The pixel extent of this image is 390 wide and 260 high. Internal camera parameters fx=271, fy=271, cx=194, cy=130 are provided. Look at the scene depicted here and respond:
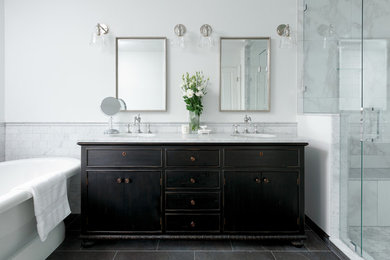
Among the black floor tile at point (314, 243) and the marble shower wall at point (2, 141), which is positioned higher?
the marble shower wall at point (2, 141)

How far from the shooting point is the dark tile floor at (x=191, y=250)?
81.8 inches

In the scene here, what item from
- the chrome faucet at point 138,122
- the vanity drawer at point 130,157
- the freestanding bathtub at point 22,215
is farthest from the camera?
the chrome faucet at point 138,122

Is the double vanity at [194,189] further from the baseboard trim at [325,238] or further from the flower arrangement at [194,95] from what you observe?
the flower arrangement at [194,95]

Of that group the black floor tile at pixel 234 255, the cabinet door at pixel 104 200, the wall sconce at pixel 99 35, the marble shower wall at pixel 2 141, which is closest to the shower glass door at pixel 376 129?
the black floor tile at pixel 234 255

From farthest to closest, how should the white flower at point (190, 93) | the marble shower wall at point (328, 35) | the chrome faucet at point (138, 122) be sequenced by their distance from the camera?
1. the chrome faucet at point (138, 122)
2. the white flower at point (190, 93)
3. the marble shower wall at point (328, 35)

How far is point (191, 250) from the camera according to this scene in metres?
2.17

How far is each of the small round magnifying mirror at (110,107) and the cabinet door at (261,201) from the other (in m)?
1.23

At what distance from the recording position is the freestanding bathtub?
1594 millimetres

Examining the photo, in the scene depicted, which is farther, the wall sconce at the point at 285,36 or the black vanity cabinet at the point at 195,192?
the wall sconce at the point at 285,36

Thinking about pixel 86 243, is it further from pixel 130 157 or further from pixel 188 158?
pixel 188 158

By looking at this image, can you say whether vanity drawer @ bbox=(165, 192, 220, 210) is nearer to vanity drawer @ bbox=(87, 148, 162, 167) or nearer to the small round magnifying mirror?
vanity drawer @ bbox=(87, 148, 162, 167)

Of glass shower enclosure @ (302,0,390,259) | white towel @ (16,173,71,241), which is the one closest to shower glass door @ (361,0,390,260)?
glass shower enclosure @ (302,0,390,259)

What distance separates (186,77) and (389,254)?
83.7 inches

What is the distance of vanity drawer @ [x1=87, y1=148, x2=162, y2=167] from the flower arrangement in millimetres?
663
